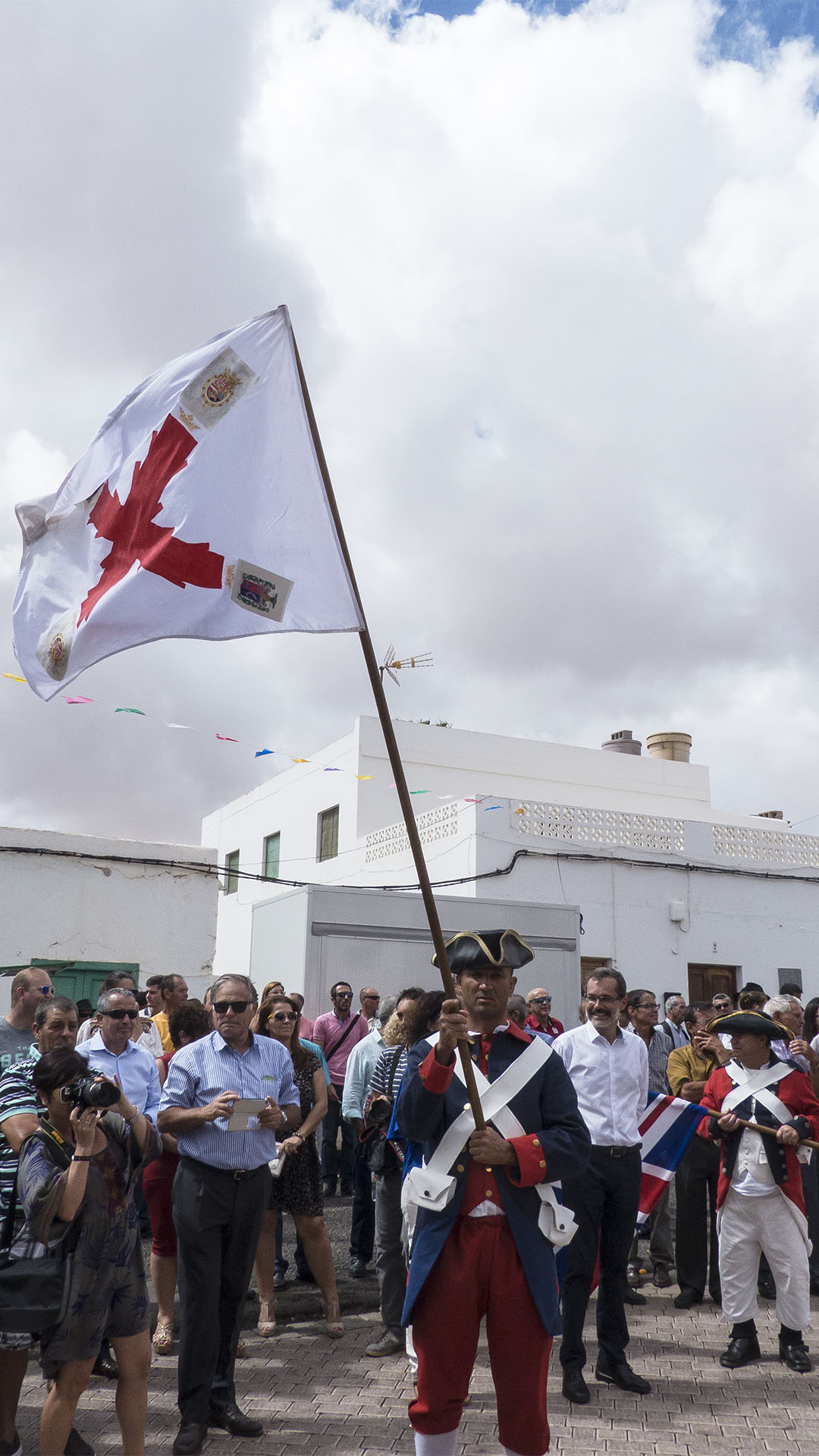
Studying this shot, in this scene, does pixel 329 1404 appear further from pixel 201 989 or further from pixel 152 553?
pixel 201 989

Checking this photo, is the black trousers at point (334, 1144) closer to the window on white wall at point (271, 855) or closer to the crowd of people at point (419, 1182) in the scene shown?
the crowd of people at point (419, 1182)

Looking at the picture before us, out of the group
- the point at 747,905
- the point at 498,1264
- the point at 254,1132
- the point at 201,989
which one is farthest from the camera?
the point at 747,905

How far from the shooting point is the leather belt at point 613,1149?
5566 millimetres

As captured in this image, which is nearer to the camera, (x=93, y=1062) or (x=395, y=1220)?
(x=93, y=1062)

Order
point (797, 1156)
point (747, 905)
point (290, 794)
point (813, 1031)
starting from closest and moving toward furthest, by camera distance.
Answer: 1. point (797, 1156)
2. point (813, 1031)
3. point (747, 905)
4. point (290, 794)

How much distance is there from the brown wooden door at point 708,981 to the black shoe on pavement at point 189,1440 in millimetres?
15515

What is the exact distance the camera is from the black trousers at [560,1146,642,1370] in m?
5.39

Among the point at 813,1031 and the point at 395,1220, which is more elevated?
the point at 813,1031

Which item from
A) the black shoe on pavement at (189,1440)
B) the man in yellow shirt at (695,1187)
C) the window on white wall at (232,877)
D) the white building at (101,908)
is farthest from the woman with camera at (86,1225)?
the window on white wall at (232,877)

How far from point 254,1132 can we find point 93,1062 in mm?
1016

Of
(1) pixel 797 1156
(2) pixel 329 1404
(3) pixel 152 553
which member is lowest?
(2) pixel 329 1404

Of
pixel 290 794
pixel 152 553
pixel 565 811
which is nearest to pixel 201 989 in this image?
pixel 565 811

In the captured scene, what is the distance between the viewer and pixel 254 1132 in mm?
5000

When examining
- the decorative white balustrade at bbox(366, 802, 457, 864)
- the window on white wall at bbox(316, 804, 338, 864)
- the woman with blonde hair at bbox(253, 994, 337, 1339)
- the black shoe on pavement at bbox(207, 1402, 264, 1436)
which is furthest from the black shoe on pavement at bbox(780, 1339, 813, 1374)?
the window on white wall at bbox(316, 804, 338, 864)
